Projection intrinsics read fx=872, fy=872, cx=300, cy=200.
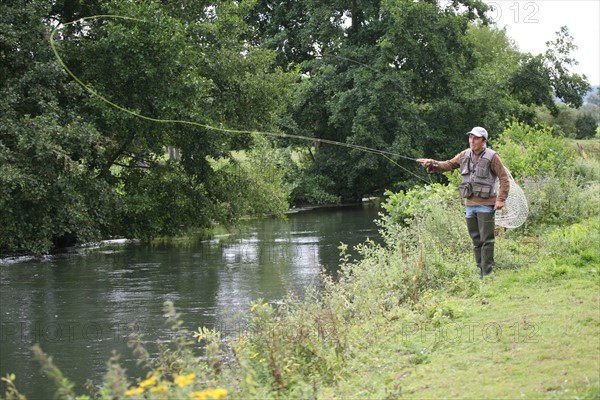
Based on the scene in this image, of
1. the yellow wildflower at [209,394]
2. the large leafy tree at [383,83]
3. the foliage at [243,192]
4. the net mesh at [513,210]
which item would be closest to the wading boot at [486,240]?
the net mesh at [513,210]

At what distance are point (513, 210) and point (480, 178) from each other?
1833 mm

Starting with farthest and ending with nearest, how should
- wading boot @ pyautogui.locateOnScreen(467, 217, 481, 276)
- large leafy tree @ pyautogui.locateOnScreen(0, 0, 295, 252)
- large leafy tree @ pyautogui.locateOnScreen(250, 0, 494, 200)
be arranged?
large leafy tree @ pyautogui.locateOnScreen(250, 0, 494, 200)
large leafy tree @ pyautogui.locateOnScreen(0, 0, 295, 252)
wading boot @ pyautogui.locateOnScreen(467, 217, 481, 276)

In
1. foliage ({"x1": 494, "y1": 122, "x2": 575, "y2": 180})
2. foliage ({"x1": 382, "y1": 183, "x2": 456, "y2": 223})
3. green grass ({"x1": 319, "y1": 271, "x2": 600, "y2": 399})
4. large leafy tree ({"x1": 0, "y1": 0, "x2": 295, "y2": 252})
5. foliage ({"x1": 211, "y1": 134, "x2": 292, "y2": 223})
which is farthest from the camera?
foliage ({"x1": 211, "y1": 134, "x2": 292, "y2": 223})

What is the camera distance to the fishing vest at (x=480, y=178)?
10.6m

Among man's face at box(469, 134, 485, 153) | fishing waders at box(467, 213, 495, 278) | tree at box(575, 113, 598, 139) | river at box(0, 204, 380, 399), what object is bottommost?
river at box(0, 204, 380, 399)

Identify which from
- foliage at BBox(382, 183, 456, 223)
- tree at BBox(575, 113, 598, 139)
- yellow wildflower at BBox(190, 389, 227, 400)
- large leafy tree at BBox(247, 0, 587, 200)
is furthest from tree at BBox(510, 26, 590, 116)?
yellow wildflower at BBox(190, 389, 227, 400)

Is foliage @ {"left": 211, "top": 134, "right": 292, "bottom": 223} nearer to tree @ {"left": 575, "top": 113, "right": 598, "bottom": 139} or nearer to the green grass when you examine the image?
the green grass

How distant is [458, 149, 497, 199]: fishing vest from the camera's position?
10.6 m

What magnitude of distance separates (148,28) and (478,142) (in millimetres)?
12216

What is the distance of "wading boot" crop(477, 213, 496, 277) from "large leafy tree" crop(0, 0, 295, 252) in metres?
8.74

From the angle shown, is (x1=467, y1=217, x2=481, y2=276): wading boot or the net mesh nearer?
(x1=467, y1=217, x2=481, y2=276): wading boot

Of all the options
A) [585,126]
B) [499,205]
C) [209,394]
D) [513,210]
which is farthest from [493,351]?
[585,126]

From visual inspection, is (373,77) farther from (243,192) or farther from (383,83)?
(243,192)

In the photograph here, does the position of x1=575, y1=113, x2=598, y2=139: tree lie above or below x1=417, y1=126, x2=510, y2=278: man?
above
